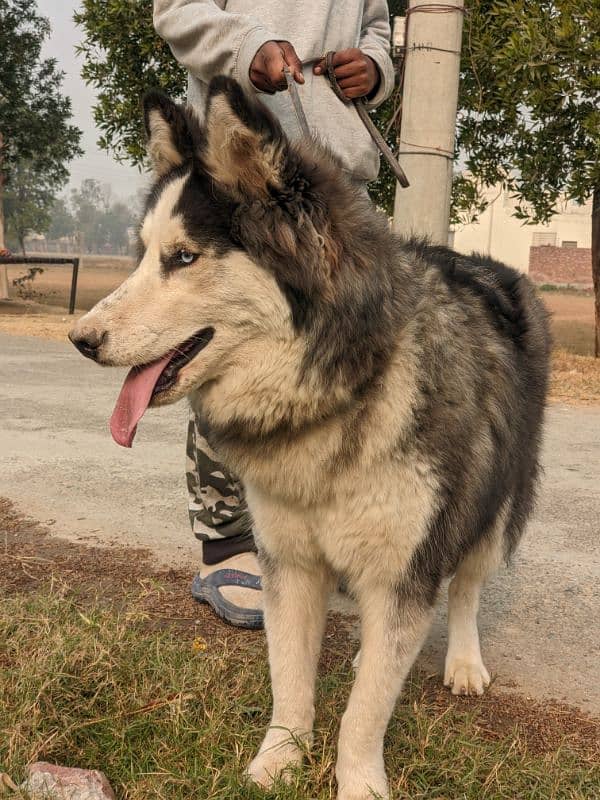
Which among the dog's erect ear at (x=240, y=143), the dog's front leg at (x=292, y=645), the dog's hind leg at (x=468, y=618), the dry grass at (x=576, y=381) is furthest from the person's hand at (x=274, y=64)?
the dry grass at (x=576, y=381)

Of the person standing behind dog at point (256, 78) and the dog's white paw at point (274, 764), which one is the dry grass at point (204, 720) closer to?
the dog's white paw at point (274, 764)

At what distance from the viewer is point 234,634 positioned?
133 inches

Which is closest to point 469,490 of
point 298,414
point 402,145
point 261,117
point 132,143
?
point 298,414

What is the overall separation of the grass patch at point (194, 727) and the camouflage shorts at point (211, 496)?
2.11 ft

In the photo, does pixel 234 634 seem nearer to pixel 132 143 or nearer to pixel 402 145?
pixel 402 145

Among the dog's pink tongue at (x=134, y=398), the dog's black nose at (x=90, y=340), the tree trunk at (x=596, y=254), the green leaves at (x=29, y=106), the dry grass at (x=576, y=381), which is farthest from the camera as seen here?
the green leaves at (x=29, y=106)

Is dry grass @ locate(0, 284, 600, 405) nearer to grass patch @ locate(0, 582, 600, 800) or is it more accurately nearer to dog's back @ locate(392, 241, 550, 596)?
dog's back @ locate(392, 241, 550, 596)

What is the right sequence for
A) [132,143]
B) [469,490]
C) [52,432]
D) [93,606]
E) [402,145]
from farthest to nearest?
[132,143] → [52,432] → [402,145] → [93,606] → [469,490]

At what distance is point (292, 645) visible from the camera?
8.34ft

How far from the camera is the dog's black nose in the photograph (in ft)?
7.26

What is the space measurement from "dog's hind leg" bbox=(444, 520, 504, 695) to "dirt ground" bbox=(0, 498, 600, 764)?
0.05 meters

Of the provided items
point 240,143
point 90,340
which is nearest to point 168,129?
point 240,143

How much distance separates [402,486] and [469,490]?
26 centimetres

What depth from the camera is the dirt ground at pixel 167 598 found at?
2.76 meters
